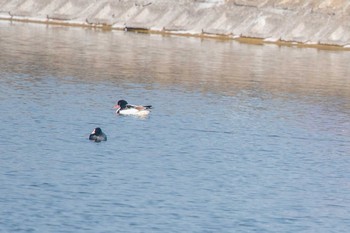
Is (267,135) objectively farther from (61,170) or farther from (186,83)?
(186,83)

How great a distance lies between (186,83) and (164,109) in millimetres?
9481

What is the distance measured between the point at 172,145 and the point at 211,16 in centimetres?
4481

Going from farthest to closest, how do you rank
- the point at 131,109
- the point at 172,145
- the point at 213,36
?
the point at 213,36 < the point at 131,109 < the point at 172,145

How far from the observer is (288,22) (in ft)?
251

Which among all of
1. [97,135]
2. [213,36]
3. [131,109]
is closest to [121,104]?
[131,109]

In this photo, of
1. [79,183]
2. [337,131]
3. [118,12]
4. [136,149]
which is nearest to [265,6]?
[118,12]

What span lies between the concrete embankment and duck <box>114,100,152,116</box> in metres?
36.5

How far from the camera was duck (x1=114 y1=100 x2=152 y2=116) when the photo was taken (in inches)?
1535

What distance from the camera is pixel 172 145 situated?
34094mm

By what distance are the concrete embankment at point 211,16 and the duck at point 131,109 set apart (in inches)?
1435

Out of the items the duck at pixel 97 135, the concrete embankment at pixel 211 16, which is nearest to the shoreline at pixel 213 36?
the concrete embankment at pixel 211 16

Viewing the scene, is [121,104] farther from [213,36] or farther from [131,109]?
[213,36]

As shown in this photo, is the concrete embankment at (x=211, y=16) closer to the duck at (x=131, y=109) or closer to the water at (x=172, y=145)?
the water at (x=172, y=145)

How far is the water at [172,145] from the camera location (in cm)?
2575
